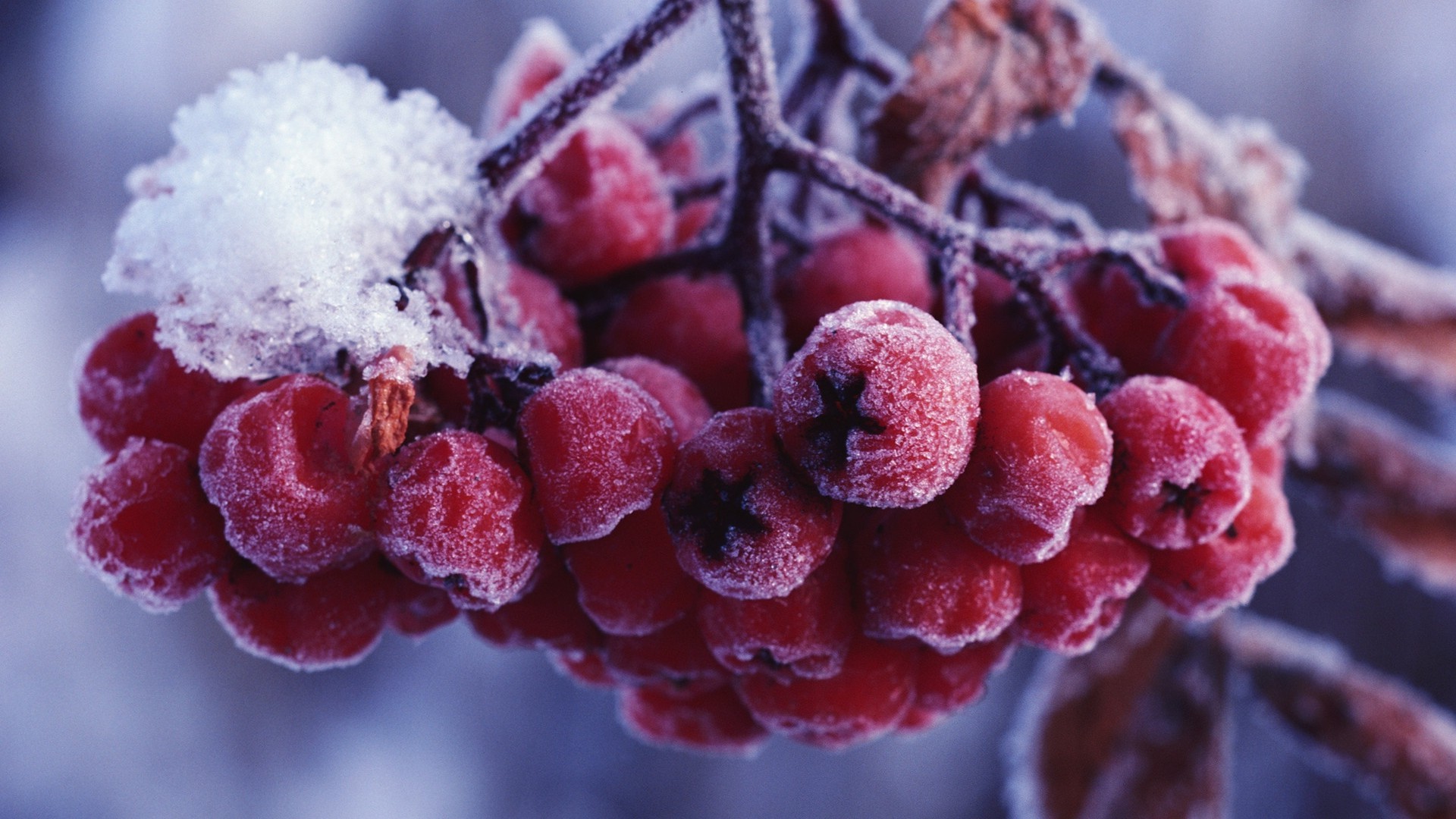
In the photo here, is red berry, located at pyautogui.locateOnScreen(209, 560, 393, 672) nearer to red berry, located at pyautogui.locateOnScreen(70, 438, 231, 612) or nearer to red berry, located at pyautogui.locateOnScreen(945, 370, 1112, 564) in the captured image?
red berry, located at pyautogui.locateOnScreen(70, 438, 231, 612)

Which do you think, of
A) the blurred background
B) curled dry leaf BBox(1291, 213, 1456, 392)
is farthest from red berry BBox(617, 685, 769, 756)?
the blurred background

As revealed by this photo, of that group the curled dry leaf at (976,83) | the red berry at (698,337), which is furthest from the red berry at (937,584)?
the curled dry leaf at (976,83)

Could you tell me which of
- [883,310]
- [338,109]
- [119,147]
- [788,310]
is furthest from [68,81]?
[883,310]

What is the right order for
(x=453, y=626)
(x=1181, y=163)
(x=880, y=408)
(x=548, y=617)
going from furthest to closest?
(x=453, y=626), (x=1181, y=163), (x=548, y=617), (x=880, y=408)

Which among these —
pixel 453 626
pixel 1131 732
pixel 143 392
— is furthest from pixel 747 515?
pixel 453 626

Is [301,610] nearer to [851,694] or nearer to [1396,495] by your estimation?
[851,694]
